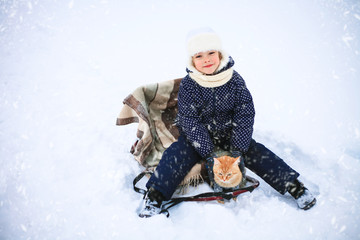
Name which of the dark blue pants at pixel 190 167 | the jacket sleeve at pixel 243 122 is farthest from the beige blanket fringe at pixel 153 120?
the jacket sleeve at pixel 243 122

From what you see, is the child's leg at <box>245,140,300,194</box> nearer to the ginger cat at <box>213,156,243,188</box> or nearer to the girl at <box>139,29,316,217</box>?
the girl at <box>139,29,316,217</box>

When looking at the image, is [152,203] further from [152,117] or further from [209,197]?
[152,117]

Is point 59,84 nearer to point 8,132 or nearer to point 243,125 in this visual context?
point 8,132

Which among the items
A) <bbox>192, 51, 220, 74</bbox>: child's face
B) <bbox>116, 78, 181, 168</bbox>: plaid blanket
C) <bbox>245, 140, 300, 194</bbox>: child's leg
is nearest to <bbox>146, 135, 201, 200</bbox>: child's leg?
<bbox>116, 78, 181, 168</bbox>: plaid blanket

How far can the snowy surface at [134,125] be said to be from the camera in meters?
1.33

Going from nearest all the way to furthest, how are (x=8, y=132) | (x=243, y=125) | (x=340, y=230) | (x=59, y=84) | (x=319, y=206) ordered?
(x=340, y=230)
(x=319, y=206)
(x=243, y=125)
(x=8, y=132)
(x=59, y=84)

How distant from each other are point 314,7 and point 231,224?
382 centimetres


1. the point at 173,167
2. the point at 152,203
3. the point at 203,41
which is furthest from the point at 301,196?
the point at 203,41

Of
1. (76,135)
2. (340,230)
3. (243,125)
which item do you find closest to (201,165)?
(243,125)

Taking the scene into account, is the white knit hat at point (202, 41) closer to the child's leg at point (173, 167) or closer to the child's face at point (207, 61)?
the child's face at point (207, 61)

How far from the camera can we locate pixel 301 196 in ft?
4.63

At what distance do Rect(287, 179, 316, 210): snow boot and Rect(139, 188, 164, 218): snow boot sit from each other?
0.91 metres

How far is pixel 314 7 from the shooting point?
3420 millimetres

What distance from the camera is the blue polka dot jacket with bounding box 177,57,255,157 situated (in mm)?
1591
